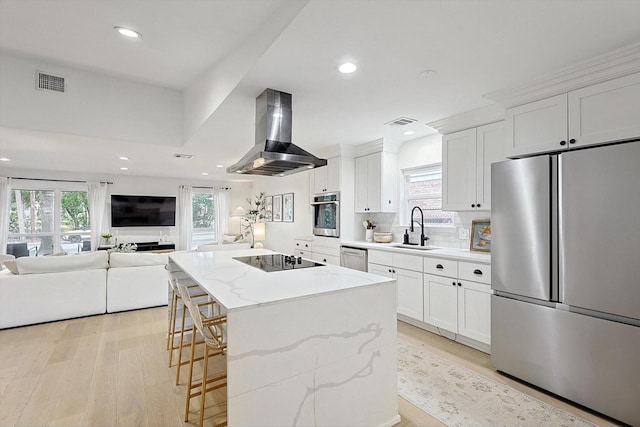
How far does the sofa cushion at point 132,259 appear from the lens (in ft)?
13.5

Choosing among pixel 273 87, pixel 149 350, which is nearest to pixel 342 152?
pixel 273 87

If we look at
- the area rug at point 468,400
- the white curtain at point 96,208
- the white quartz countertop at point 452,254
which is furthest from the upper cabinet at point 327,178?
the white curtain at point 96,208

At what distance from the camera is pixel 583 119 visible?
221cm

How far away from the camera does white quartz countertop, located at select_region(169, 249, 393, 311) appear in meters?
1.58

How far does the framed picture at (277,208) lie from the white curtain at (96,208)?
407cm

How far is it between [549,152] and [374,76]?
1.49m

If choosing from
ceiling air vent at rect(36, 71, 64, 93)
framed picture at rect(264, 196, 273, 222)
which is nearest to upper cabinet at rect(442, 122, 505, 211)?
ceiling air vent at rect(36, 71, 64, 93)

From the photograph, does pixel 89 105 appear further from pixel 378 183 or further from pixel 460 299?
pixel 460 299

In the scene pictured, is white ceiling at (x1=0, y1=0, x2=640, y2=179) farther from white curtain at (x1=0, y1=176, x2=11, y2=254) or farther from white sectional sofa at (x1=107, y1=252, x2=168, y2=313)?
white curtain at (x1=0, y1=176, x2=11, y2=254)

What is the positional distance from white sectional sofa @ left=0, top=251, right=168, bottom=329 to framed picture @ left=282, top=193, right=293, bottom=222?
290cm

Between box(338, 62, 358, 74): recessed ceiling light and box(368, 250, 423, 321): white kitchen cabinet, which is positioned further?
box(368, 250, 423, 321): white kitchen cabinet

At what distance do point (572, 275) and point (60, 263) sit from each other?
5.26m

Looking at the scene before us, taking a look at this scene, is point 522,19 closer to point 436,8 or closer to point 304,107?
point 436,8

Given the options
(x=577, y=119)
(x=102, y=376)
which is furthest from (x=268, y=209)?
(x=577, y=119)
